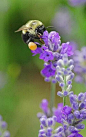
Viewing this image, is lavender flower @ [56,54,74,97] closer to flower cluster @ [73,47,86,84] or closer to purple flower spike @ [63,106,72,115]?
purple flower spike @ [63,106,72,115]

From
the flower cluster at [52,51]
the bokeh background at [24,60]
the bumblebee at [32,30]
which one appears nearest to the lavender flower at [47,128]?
the flower cluster at [52,51]

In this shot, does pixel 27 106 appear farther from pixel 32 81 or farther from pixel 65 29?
pixel 65 29

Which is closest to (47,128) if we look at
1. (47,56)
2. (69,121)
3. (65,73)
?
(69,121)

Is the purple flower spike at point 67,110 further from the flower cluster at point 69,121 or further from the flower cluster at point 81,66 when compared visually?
the flower cluster at point 81,66

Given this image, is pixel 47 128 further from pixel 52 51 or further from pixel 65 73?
pixel 52 51

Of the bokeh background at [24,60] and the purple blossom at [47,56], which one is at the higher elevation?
the bokeh background at [24,60]

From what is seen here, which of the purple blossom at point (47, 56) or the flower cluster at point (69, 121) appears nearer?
the flower cluster at point (69, 121)

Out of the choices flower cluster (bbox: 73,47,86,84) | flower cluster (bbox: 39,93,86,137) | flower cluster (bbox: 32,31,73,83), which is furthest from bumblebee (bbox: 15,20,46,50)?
flower cluster (bbox: 39,93,86,137)

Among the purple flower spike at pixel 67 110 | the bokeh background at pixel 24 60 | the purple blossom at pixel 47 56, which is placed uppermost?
the bokeh background at pixel 24 60
